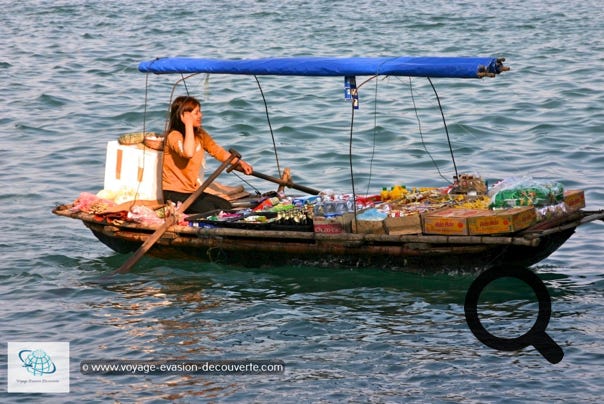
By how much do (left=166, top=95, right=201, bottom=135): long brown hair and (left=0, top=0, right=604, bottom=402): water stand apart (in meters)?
0.31

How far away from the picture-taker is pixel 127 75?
1944 centimetres

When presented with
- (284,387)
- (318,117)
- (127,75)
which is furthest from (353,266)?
(127,75)

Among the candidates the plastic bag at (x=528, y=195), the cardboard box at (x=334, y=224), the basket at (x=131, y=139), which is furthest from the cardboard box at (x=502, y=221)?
the basket at (x=131, y=139)

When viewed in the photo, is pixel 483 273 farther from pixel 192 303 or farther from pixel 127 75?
pixel 127 75

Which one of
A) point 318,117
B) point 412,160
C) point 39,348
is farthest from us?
point 318,117

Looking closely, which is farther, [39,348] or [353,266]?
[353,266]

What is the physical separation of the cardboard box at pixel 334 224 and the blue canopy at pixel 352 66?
42.5 inches

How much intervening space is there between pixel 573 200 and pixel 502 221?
99 centimetres

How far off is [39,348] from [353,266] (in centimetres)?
242

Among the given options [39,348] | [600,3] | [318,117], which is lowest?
[39,348]

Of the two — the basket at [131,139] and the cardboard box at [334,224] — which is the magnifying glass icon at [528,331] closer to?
the cardboard box at [334,224]

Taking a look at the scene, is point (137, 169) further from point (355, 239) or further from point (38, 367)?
point (38, 367)

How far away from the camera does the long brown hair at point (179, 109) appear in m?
9.90

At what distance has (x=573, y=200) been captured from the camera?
9102mm
